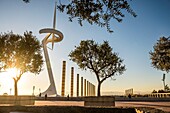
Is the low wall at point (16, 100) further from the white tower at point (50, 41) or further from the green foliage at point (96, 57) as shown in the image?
the white tower at point (50, 41)

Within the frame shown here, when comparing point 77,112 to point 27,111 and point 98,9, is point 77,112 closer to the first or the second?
point 27,111

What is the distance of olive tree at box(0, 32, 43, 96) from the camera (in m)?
32.7

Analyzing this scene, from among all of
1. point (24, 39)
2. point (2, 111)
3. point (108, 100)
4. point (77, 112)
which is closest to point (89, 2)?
point (77, 112)

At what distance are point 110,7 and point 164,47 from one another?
29885 millimetres

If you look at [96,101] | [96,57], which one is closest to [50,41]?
[96,57]

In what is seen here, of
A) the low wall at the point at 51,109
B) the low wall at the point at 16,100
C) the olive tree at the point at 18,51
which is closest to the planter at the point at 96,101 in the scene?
the low wall at the point at 51,109

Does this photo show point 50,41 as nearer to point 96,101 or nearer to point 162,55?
point 162,55

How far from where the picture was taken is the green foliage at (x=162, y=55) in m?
32.7

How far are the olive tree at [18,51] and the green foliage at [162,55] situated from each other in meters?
18.6

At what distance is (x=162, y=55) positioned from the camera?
3325 centimetres

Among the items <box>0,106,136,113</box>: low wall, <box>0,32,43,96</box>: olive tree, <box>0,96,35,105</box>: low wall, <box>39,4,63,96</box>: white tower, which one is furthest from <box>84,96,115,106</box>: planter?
<box>39,4,63,96</box>: white tower

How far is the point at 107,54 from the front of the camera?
1495 inches

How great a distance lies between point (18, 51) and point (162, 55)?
21.9 m

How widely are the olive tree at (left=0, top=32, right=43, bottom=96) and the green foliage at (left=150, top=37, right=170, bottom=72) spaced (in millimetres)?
18555
